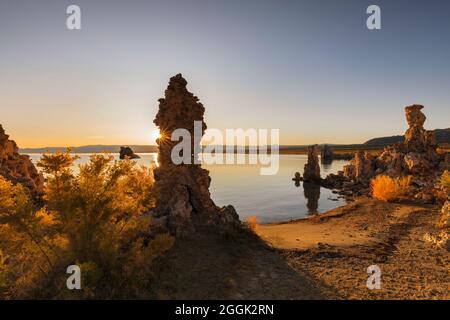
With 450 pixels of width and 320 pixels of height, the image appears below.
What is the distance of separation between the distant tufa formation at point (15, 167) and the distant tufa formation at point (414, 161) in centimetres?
3703

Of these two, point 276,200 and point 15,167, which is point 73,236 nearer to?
point 15,167

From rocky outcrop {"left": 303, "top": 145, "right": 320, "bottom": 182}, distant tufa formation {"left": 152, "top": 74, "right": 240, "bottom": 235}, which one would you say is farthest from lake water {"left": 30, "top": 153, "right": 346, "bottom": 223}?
distant tufa formation {"left": 152, "top": 74, "right": 240, "bottom": 235}

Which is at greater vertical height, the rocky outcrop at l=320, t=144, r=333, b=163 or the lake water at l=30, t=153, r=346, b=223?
the rocky outcrop at l=320, t=144, r=333, b=163

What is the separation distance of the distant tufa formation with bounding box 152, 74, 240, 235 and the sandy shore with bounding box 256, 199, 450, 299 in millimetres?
3627

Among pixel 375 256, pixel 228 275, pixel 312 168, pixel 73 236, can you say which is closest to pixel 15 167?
pixel 73 236

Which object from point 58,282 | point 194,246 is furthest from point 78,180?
point 194,246

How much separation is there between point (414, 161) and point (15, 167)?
4404 cm

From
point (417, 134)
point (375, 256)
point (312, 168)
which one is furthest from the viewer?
point (312, 168)

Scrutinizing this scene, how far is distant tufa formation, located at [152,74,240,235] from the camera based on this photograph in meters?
13.5

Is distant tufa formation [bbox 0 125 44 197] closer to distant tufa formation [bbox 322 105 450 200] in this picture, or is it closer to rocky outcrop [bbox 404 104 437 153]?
distant tufa formation [bbox 322 105 450 200]

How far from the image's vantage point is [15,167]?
27031 millimetres

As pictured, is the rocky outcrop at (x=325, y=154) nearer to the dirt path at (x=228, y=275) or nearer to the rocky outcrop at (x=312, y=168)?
the rocky outcrop at (x=312, y=168)

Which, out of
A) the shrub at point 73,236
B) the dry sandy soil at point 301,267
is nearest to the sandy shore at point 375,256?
the dry sandy soil at point 301,267
